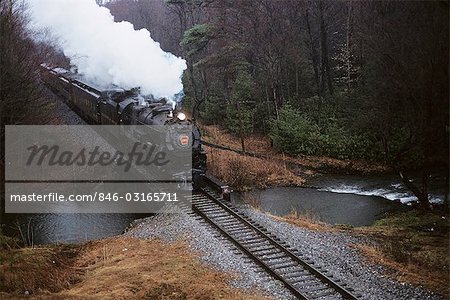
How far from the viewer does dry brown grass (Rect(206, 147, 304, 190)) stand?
20.8 metres

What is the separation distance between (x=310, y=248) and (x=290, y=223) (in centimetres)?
260

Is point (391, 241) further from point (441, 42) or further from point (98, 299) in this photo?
point (98, 299)

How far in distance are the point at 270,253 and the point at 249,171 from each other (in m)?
11.0

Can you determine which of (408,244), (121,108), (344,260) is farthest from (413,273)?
(121,108)

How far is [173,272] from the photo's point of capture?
10727 mm

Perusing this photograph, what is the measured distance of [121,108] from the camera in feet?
66.1

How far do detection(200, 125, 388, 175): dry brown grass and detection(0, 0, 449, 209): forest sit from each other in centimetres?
50

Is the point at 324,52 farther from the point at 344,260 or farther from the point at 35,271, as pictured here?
the point at 35,271

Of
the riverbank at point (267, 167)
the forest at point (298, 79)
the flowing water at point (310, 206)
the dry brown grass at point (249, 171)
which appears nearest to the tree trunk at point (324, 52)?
the forest at point (298, 79)

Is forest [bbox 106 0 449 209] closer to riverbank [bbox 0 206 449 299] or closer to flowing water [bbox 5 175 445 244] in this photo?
flowing water [bbox 5 175 445 244]

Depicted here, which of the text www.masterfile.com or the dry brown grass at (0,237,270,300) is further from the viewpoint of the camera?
the text www.masterfile.com

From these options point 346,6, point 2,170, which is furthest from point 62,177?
point 346,6

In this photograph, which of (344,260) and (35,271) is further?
(344,260)

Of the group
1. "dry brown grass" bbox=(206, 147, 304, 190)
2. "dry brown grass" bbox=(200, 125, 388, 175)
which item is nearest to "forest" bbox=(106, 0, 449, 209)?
"dry brown grass" bbox=(200, 125, 388, 175)
